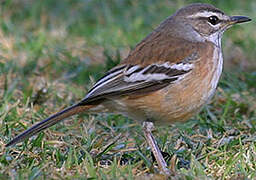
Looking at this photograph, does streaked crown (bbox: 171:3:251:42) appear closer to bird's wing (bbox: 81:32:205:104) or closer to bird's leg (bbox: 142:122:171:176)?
bird's wing (bbox: 81:32:205:104)

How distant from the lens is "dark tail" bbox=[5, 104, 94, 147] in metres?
5.96

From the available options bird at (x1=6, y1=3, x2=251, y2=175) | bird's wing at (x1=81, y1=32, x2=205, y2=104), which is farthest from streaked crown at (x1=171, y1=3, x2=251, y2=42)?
bird's wing at (x1=81, y1=32, x2=205, y2=104)

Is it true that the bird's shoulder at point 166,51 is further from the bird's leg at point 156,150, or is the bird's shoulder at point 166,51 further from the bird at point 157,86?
the bird's leg at point 156,150

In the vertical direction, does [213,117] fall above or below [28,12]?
below

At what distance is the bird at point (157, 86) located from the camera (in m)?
6.33

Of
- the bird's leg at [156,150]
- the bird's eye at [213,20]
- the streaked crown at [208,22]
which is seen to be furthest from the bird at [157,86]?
the bird's eye at [213,20]

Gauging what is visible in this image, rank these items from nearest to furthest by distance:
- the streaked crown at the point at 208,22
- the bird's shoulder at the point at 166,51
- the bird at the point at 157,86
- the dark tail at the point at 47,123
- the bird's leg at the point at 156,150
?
the bird's leg at the point at 156,150
the dark tail at the point at 47,123
the bird at the point at 157,86
the bird's shoulder at the point at 166,51
the streaked crown at the point at 208,22

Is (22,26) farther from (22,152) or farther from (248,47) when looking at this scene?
(22,152)

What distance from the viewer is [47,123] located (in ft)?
20.3

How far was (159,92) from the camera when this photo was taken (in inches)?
252

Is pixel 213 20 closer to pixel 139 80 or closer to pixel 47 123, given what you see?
pixel 139 80

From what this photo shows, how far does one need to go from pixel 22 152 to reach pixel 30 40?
4.70 m

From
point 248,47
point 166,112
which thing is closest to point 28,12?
point 248,47

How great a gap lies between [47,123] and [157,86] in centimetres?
136
